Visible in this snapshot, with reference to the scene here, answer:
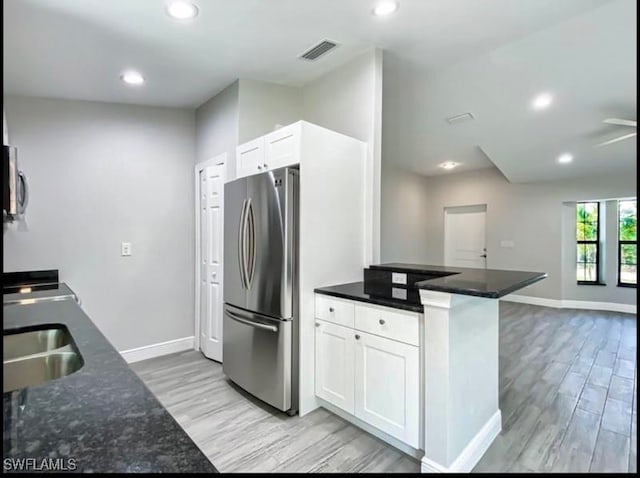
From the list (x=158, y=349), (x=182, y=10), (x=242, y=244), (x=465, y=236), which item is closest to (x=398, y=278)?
(x=242, y=244)

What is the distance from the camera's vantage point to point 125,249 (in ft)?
9.69

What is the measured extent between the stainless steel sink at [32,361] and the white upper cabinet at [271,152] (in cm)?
144

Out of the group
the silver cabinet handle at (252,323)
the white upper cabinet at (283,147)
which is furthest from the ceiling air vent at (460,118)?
the silver cabinet handle at (252,323)

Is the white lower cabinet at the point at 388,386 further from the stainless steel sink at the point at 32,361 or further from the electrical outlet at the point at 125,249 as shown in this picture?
the electrical outlet at the point at 125,249

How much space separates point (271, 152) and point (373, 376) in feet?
5.05

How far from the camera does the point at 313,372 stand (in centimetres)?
208

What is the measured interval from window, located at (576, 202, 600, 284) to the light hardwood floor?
2447 millimetres

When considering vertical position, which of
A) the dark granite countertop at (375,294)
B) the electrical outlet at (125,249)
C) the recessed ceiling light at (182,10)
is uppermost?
the recessed ceiling light at (182,10)

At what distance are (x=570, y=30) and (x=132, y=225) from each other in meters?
3.89

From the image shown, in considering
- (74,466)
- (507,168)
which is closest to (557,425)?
(74,466)

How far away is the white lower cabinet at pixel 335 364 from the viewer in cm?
187

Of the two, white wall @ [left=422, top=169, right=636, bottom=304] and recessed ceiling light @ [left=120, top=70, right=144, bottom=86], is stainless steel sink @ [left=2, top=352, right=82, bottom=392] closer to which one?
recessed ceiling light @ [left=120, top=70, right=144, bottom=86]

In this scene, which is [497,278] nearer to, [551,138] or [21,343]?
[21,343]

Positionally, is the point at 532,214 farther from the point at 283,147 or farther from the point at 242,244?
the point at 242,244
